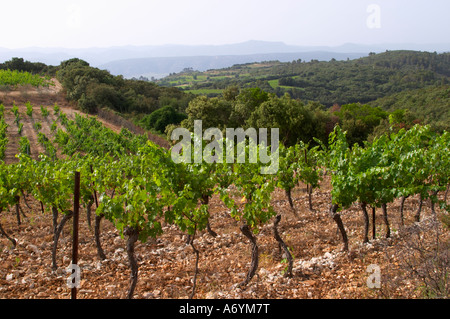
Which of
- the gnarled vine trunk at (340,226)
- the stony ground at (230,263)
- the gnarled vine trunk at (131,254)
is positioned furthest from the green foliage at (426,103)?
the gnarled vine trunk at (131,254)

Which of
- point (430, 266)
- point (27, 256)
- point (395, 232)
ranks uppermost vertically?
point (430, 266)

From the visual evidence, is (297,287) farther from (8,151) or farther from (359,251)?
(8,151)

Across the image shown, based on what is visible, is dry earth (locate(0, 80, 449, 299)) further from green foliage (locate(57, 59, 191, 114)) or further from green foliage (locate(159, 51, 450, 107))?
green foliage (locate(159, 51, 450, 107))

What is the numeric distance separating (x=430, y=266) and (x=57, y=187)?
786 centimetres

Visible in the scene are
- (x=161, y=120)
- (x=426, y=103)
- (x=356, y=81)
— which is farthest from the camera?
(x=356, y=81)

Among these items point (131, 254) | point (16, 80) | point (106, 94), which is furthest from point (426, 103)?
point (16, 80)

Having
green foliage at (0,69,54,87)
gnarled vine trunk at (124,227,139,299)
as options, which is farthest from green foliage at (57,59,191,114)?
gnarled vine trunk at (124,227,139,299)

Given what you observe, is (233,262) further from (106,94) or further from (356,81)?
(356,81)

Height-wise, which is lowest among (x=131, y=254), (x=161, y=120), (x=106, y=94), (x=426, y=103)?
(x=131, y=254)

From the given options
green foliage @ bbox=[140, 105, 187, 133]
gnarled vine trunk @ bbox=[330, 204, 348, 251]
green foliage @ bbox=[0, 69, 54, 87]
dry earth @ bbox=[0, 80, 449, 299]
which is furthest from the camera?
green foliage @ bbox=[0, 69, 54, 87]

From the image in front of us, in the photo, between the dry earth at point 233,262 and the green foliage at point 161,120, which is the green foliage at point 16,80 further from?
the dry earth at point 233,262

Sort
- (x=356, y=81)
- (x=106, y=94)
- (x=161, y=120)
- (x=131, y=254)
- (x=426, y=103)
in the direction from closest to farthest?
(x=131, y=254) → (x=161, y=120) → (x=106, y=94) → (x=426, y=103) → (x=356, y=81)

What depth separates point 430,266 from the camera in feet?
17.0
